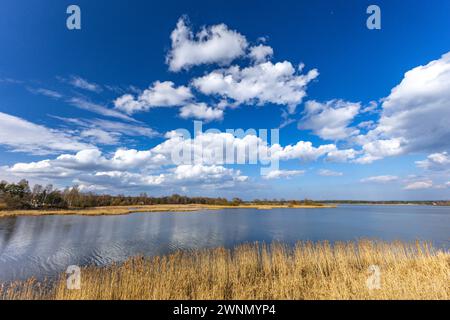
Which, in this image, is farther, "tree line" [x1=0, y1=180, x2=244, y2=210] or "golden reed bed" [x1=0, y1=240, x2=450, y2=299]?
"tree line" [x1=0, y1=180, x2=244, y2=210]

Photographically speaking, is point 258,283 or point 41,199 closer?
point 258,283

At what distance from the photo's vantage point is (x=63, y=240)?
20.2m

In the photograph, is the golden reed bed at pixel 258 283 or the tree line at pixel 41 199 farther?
the tree line at pixel 41 199

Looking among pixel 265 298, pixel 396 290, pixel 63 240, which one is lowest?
pixel 63 240

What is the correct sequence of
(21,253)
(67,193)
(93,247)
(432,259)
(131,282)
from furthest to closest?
(67,193), (93,247), (21,253), (432,259), (131,282)
